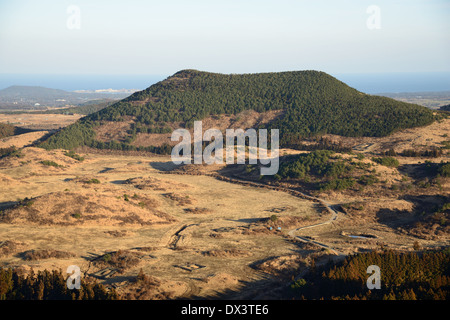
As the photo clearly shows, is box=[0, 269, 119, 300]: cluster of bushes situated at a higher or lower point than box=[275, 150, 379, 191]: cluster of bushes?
lower

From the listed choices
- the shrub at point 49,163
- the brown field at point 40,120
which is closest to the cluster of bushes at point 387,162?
the shrub at point 49,163

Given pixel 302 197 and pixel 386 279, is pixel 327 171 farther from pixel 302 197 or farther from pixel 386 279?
pixel 386 279

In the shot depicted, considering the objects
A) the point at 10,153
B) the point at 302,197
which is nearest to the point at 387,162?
the point at 302,197

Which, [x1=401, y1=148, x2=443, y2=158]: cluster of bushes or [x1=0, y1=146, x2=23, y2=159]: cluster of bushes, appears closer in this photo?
[x1=401, y1=148, x2=443, y2=158]: cluster of bushes

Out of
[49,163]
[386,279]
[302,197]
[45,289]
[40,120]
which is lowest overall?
[302,197]

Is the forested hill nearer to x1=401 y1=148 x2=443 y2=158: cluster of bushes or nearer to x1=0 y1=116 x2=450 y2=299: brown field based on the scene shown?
x1=401 y1=148 x2=443 y2=158: cluster of bushes

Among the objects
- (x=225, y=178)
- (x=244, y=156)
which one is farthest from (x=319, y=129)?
(x=225, y=178)

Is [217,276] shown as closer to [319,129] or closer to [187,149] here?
[187,149]

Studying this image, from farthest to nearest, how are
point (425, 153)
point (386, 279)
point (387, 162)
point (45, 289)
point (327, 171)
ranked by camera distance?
1. point (425, 153)
2. point (387, 162)
3. point (327, 171)
4. point (386, 279)
5. point (45, 289)

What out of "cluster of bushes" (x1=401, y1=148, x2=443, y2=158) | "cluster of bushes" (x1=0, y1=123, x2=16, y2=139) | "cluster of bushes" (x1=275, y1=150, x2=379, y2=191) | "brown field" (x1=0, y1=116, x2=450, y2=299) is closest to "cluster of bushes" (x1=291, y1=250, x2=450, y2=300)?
"brown field" (x1=0, y1=116, x2=450, y2=299)
